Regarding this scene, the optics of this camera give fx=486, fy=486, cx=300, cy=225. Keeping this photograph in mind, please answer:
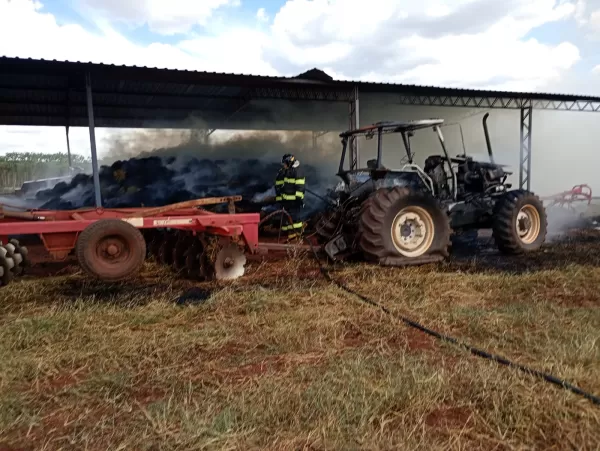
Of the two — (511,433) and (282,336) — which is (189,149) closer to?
(282,336)

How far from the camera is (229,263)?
5965 millimetres

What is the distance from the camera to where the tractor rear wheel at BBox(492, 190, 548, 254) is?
7301 millimetres

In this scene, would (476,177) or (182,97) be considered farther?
(182,97)

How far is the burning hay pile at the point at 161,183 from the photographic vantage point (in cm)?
1376

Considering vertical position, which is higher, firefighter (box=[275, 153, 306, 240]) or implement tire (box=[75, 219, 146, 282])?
firefighter (box=[275, 153, 306, 240])

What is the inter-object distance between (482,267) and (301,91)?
10711 mm

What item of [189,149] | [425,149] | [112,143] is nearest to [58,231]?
[425,149]

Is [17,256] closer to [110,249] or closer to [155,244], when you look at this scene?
[110,249]

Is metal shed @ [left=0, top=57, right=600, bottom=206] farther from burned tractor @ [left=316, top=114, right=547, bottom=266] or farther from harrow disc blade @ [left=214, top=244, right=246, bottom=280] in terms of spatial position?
harrow disc blade @ [left=214, top=244, right=246, bottom=280]

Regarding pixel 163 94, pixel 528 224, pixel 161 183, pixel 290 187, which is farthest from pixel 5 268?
pixel 163 94

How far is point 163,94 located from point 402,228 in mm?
12270

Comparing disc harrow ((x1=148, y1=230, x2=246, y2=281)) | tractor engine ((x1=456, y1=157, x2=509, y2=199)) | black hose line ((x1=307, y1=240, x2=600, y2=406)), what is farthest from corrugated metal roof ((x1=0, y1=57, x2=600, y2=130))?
black hose line ((x1=307, y1=240, x2=600, y2=406))

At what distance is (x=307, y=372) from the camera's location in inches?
119

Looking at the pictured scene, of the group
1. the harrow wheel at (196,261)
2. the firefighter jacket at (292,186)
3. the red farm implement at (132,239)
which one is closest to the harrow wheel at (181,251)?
the red farm implement at (132,239)
